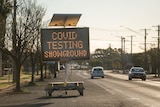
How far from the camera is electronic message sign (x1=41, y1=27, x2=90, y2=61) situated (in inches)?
1016

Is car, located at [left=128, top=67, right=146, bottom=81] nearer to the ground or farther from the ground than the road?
farther from the ground

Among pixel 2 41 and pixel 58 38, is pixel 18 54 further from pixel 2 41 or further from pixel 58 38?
pixel 58 38

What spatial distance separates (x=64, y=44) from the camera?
25.9m

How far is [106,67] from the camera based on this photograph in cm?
19475

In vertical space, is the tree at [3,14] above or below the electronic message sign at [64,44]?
above

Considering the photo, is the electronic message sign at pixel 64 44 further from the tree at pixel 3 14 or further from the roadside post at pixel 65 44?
the tree at pixel 3 14

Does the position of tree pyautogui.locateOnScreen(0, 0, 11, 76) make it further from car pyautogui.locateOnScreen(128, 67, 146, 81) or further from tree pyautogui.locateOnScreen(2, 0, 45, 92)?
car pyautogui.locateOnScreen(128, 67, 146, 81)

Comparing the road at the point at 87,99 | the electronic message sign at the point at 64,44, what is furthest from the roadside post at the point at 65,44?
the road at the point at 87,99

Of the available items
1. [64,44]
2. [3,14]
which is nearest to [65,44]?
[64,44]

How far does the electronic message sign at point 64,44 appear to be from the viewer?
84.6ft

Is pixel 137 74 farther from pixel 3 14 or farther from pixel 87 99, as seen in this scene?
pixel 87 99

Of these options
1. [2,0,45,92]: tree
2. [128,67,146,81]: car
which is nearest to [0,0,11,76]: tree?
[2,0,45,92]: tree

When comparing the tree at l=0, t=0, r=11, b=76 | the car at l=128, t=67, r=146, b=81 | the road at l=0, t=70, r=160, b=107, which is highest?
the tree at l=0, t=0, r=11, b=76

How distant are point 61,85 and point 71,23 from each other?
3.83 meters
